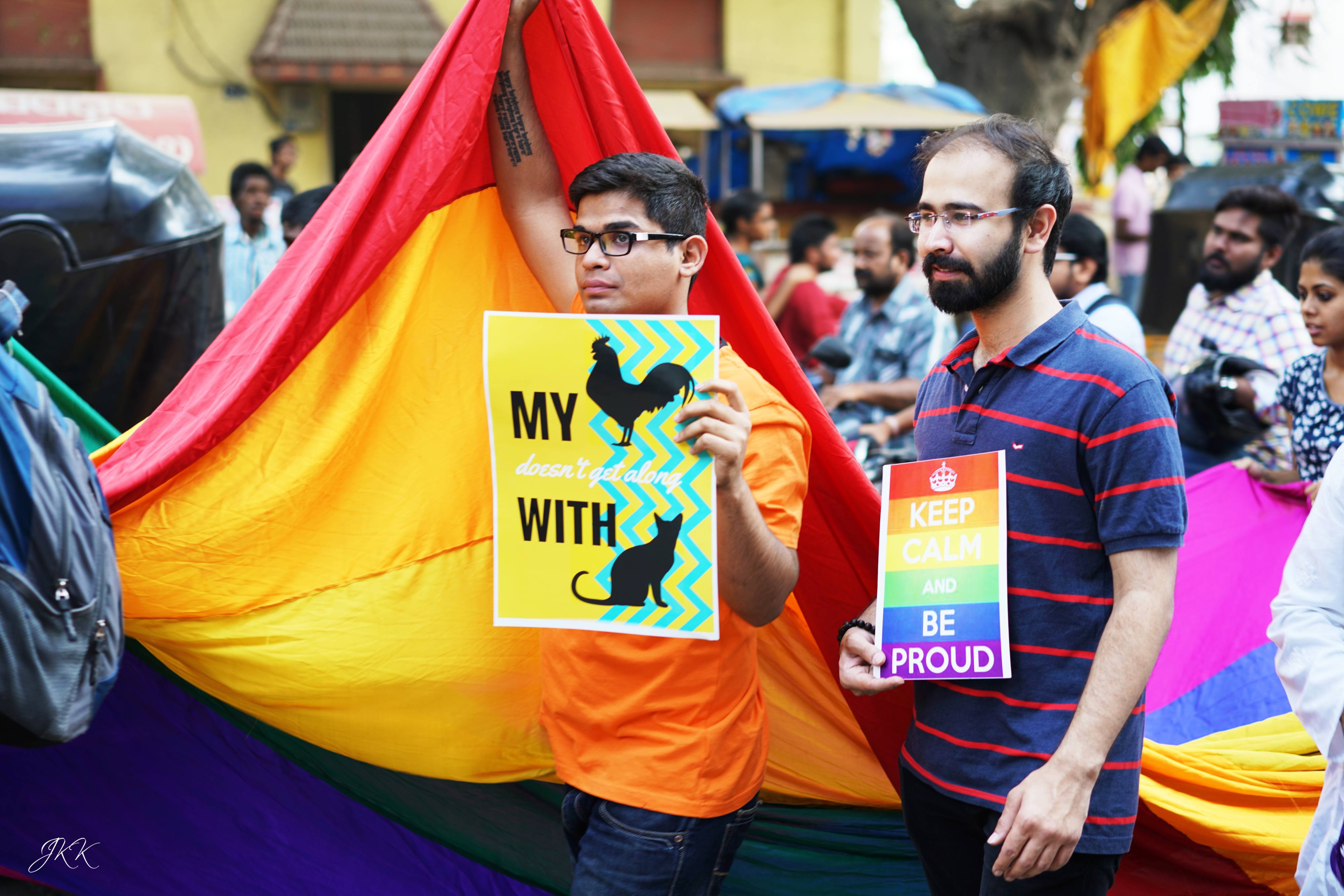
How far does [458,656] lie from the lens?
2523mm

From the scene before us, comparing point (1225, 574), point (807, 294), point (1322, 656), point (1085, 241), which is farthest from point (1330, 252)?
point (807, 294)

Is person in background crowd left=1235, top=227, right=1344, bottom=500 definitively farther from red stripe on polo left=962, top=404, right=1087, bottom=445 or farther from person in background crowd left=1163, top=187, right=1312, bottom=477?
red stripe on polo left=962, top=404, right=1087, bottom=445

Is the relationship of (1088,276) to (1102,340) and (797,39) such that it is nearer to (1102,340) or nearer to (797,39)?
(1102,340)

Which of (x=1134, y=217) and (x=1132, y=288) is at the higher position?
(x=1134, y=217)

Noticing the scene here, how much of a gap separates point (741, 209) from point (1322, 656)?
663cm

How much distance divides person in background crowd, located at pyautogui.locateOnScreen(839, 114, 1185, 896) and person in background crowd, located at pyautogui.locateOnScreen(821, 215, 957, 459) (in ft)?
9.70

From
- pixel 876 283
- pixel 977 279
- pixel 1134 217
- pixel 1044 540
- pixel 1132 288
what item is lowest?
pixel 1132 288

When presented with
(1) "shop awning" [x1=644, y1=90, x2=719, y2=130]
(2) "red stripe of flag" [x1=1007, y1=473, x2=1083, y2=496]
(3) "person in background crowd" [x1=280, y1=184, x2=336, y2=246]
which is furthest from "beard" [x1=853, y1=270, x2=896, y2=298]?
(1) "shop awning" [x1=644, y1=90, x2=719, y2=130]

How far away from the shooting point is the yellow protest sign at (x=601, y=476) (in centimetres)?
197

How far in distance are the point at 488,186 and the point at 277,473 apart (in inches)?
29.5

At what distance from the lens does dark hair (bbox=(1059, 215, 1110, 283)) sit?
4.88 meters

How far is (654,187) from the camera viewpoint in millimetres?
2201

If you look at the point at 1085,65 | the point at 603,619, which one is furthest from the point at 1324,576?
the point at 1085,65

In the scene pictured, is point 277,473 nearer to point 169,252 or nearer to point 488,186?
point 488,186
